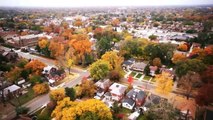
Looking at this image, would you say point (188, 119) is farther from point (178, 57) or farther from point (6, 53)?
point (6, 53)

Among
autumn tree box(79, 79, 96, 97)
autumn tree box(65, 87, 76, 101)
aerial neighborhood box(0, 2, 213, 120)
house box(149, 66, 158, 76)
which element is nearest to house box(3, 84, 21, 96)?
aerial neighborhood box(0, 2, 213, 120)

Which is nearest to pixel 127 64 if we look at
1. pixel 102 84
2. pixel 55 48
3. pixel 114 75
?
pixel 114 75

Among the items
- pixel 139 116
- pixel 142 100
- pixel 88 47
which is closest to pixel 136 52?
pixel 88 47

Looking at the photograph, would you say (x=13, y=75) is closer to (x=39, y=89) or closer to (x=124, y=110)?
(x=39, y=89)

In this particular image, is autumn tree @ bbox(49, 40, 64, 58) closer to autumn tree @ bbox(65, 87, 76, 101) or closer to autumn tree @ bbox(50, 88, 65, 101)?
autumn tree @ bbox(65, 87, 76, 101)

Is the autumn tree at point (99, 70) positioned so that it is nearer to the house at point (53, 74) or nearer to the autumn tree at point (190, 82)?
the house at point (53, 74)

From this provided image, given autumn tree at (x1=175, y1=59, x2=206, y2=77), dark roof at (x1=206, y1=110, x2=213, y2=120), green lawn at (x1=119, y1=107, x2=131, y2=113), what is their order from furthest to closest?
autumn tree at (x1=175, y1=59, x2=206, y2=77) → green lawn at (x1=119, y1=107, x2=131, y2=113) → dark roof at (x1=206, y1=110, x2=213, y2=120)
